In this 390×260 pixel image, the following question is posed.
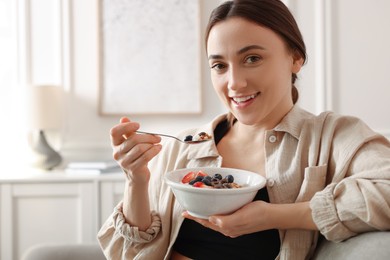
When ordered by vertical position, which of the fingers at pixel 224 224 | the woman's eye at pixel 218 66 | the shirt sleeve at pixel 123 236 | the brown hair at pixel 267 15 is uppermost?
the brown hair at pixel 267 15

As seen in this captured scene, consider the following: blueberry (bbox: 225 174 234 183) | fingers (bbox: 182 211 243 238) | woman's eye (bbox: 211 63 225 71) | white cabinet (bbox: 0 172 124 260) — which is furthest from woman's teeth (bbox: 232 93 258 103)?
white cabinet (bbox: 0 172 124 260)

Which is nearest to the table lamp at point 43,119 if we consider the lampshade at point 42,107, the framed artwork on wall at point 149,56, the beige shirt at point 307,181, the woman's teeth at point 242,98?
the lampshade at point 42,107

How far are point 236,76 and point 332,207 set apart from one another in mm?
426

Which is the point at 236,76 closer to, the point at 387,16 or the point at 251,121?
the point at 251,121

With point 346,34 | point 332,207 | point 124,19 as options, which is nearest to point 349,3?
point 346,34

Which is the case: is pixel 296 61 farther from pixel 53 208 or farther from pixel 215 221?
pixel 53 208

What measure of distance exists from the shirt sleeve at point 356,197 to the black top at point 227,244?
0.56 feet

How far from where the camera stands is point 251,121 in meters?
1.21

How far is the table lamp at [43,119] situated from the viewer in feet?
8.26

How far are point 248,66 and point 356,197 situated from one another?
445mm

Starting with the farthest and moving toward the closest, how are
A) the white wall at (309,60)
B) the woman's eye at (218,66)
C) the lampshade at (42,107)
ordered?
the white wall at (309,60) → the lampshade at (42,107) → the woman's eye at (218,66)

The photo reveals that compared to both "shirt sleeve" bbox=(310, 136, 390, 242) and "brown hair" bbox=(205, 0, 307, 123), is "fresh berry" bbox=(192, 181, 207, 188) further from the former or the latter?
"brown hair" bbox=(205, 0, 307, 123)

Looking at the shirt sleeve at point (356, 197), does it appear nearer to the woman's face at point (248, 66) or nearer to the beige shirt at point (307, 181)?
the beige shirt at point (307, 181)

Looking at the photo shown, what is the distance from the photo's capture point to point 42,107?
253 centimetres
